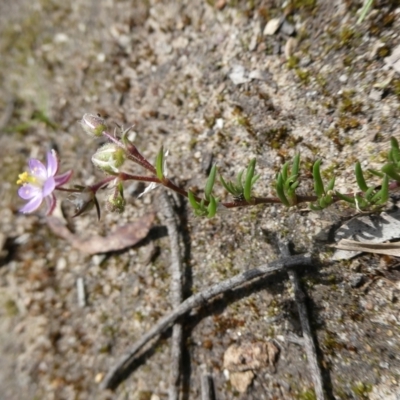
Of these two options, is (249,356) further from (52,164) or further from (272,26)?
(272,26)

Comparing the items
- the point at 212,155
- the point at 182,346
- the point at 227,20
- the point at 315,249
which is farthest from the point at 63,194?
the point at 315,249

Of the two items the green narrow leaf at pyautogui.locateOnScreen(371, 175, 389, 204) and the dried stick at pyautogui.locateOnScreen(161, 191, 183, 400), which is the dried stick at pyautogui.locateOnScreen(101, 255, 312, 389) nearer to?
the dried stick at pyautogui.locateOnScreen(161, 191, 183, 400)

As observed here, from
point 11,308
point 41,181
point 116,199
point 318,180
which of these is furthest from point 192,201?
point 11,308

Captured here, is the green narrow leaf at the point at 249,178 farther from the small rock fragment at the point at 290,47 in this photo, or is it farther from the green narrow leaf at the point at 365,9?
the green narrow leaf at the point at 365,9

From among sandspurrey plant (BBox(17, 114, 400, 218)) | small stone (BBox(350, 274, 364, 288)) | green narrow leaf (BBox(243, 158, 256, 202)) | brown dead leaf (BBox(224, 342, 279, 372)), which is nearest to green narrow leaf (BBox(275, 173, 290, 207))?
sandspurrey plant (BBox(17, 114, 400, 218))

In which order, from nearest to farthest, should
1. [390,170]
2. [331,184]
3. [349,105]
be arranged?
[390,170] < [331,184] < [349,105]

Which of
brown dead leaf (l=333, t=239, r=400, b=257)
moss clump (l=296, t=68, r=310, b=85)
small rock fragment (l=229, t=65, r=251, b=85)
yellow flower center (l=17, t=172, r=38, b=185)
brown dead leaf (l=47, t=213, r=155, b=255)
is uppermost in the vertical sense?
small rock fragment (l=229, t=65, r=251, b=85)
